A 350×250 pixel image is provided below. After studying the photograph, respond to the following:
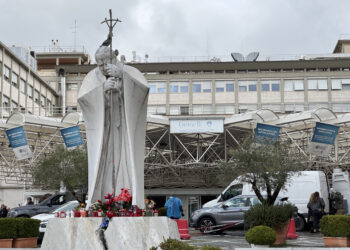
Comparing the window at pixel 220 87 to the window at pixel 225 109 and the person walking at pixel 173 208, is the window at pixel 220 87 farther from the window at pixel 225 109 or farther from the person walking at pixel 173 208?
the person walking at pixel 173 208

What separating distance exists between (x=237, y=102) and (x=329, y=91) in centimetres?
965

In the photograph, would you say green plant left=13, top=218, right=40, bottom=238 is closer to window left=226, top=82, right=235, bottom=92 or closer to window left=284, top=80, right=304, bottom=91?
window left=226, top=82, right=235, bottom=92

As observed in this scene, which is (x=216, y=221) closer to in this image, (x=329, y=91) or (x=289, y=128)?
(x=289, y=128)

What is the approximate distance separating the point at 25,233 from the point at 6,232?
57cm

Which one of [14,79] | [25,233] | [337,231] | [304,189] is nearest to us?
[25,233]

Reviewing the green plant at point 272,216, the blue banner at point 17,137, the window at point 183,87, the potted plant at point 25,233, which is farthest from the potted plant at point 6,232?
the window at point 183,87

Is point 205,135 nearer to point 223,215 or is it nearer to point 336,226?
point 223,215

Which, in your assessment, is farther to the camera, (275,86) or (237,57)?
(237,57)

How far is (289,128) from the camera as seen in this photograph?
116 ft

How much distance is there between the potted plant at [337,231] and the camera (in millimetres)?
14820

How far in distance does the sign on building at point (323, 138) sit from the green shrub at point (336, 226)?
51.1 feet

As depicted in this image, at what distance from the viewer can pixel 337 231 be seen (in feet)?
48.9

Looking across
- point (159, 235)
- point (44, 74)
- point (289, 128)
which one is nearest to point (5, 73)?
point (44, 74)

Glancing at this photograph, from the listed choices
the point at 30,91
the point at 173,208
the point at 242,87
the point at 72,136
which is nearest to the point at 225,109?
the point at 242,87
